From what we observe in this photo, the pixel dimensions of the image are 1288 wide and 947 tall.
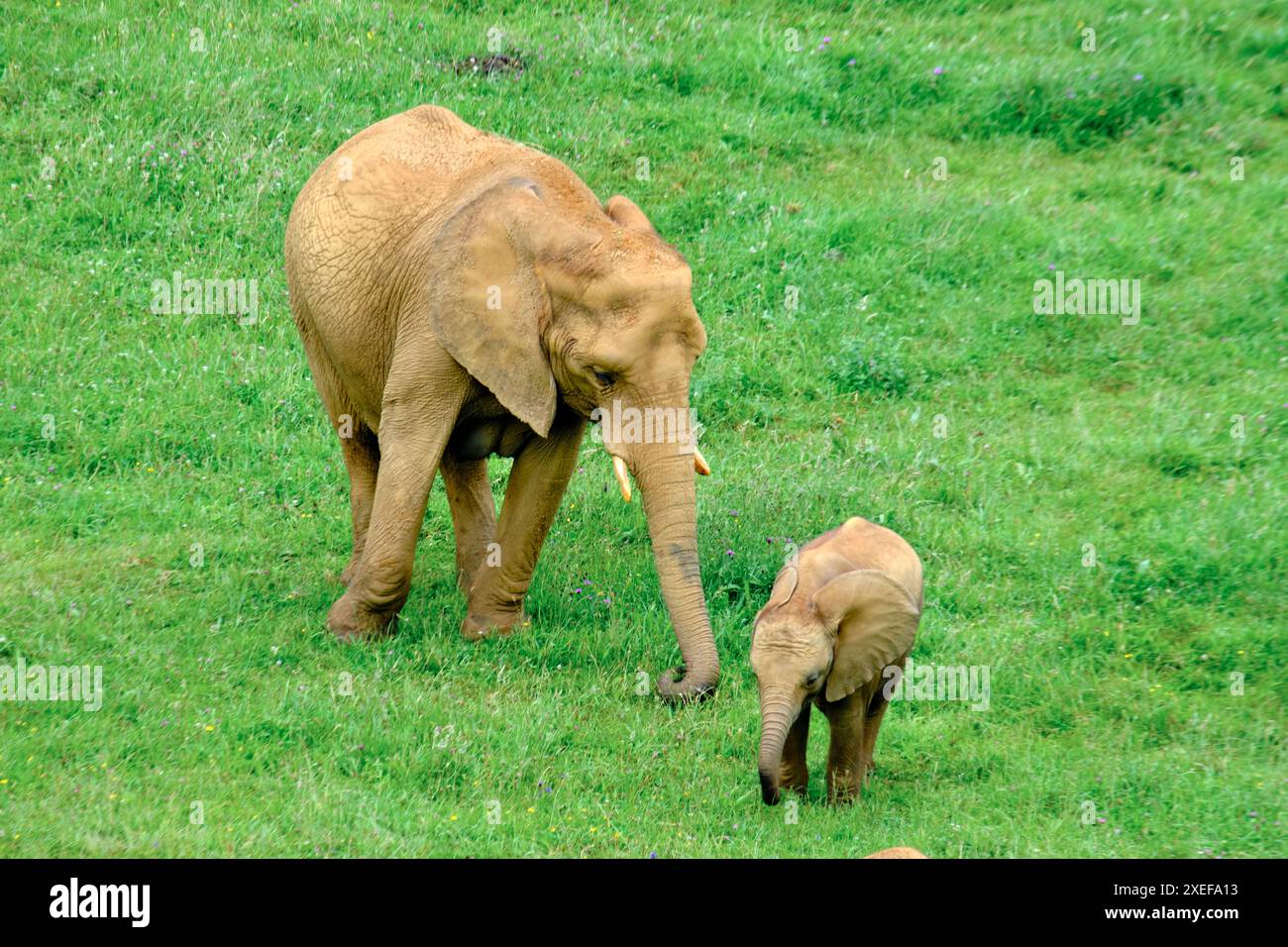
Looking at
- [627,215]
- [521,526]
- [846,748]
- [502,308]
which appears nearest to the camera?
[846,748]

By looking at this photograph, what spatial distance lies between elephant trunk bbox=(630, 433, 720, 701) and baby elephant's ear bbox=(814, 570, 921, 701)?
3.91 feet

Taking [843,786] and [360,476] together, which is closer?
[843,786]

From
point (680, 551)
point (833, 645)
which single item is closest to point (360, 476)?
point (680, 551)

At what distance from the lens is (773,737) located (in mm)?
8188

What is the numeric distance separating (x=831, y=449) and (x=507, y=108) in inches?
246

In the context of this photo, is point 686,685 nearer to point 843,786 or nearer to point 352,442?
point 843,786

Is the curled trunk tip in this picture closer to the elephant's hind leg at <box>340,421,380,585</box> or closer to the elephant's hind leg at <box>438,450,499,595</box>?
the elephant's hind leg at <box>438,450,499,595</box>

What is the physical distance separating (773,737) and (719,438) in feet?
20.6

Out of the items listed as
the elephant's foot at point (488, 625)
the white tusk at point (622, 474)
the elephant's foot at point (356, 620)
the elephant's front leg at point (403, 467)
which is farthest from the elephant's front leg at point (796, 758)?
the elephant's foot at point (356, 620)

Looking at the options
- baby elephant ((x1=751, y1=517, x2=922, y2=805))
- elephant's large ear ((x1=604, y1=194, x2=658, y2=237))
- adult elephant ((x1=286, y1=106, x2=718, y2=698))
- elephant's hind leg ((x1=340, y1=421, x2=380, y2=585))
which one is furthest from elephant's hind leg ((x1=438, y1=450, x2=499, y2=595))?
baby elephant ((x1=751, y1=517, x2=922, y2=805))

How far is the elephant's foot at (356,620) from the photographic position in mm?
10742

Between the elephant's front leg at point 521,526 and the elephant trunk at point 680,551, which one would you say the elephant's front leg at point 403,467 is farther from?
the elephant trunk at point 680,551

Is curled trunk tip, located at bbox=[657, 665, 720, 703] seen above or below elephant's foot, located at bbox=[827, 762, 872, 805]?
above

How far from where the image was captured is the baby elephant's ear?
859 centimetres
